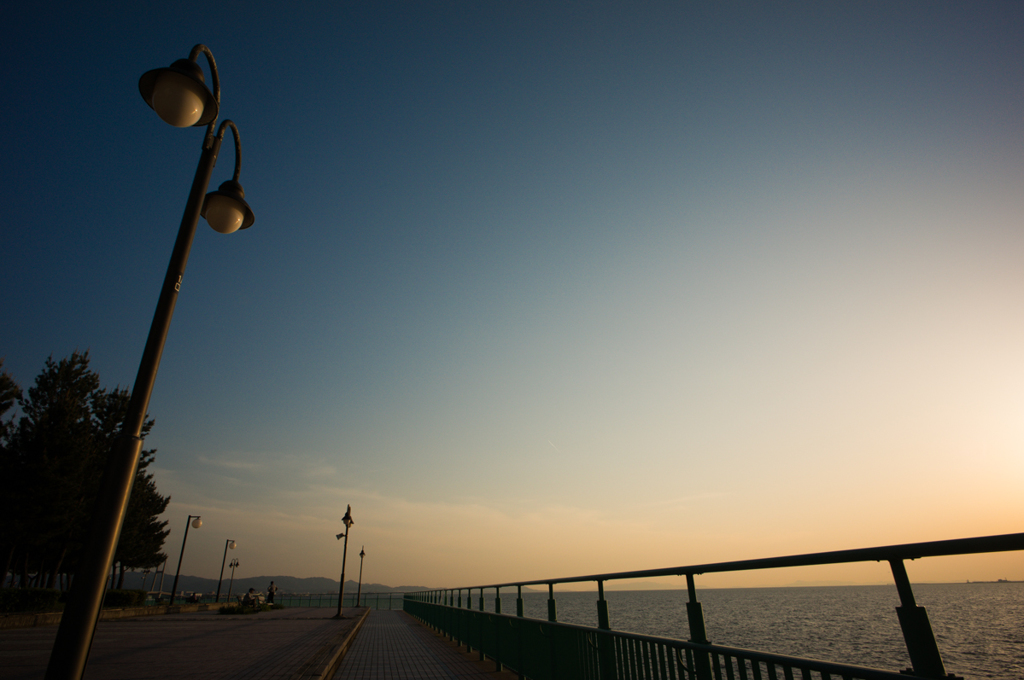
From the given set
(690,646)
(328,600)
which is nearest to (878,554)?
(690,646)

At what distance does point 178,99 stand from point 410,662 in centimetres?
977

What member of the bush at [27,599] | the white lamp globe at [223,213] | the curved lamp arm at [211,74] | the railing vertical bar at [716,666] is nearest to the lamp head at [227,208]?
the white lamp globe at [223,213]

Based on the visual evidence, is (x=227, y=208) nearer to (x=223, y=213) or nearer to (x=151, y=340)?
(x=223, y=213)

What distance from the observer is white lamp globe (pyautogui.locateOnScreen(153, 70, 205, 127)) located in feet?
12.8

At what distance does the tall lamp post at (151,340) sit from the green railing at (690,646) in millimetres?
3627

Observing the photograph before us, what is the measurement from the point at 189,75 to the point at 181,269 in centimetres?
148

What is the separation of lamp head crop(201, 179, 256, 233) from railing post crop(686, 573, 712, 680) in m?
5.07

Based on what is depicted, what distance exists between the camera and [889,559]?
2193mm

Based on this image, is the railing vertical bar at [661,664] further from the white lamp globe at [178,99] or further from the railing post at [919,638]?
the white lamp globe at [178,99]

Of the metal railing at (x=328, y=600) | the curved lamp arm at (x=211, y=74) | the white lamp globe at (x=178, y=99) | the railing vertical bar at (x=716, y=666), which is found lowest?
the metal railing at (x=328, y=600)

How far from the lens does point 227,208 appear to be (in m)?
4.90

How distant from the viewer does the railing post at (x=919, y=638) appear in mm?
1890

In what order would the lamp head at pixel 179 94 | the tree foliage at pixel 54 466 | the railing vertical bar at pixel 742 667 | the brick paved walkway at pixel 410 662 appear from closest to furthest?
the railing vertical bar at pixel 742 667, the lamp head at pixel 179 94, the brick paved walkway at pixel 410 662, the tree foliage at pixel 54 466

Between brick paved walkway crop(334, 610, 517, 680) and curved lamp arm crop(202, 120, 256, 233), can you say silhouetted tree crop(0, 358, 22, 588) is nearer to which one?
brick paved walkway crop(334, 610, 517, 680)
